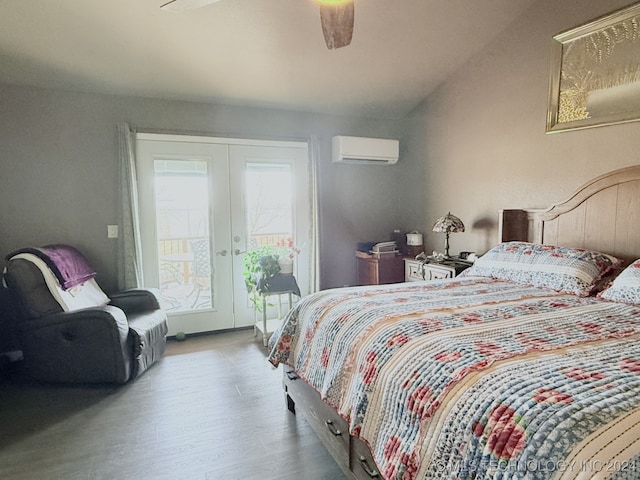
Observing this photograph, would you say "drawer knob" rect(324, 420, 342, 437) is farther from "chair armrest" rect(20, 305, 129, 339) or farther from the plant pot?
the plant pot

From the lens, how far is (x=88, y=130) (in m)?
3.38

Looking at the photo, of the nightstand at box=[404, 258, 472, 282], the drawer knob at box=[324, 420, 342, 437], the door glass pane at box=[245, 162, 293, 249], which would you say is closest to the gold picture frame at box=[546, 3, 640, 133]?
A: the nightstand at box=[404, 258, 472, 282]

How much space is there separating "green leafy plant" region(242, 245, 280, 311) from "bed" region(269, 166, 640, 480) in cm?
119

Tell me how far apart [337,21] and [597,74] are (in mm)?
2003

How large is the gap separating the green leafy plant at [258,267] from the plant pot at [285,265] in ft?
0.18

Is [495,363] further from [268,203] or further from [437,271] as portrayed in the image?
[268,203]

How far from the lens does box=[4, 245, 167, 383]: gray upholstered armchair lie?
2.68 metres

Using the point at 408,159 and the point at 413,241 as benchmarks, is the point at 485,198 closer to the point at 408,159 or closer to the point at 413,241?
the point at 413,241

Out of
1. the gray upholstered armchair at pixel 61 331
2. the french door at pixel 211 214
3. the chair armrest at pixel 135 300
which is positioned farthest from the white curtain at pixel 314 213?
the gray upholstered armchair at pixel 61 331

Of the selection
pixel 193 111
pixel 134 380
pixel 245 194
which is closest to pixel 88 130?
pixel 193 111

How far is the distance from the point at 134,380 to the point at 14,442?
0.81 metres

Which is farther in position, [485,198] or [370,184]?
[370,184]

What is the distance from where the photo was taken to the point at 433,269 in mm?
3451

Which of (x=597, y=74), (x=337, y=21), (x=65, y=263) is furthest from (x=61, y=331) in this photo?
(x=597, y=74)
